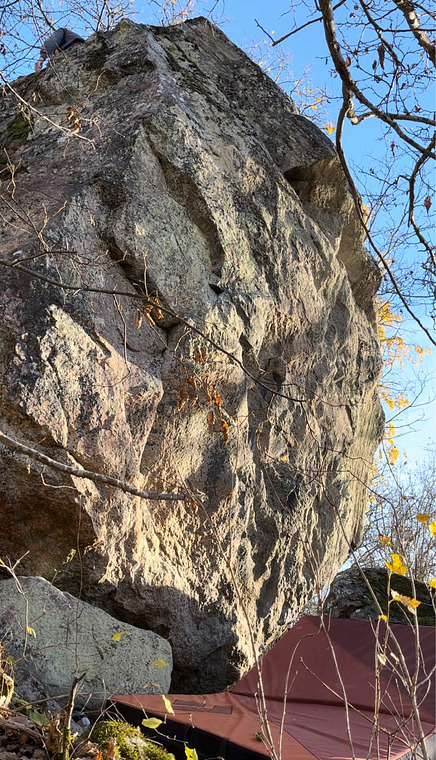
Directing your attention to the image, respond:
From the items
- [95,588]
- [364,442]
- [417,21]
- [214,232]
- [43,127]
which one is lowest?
[95,588]

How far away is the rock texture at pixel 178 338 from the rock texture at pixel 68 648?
0.68ft

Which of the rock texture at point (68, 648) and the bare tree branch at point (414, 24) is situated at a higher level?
the bare tree branch at point (414, 24)

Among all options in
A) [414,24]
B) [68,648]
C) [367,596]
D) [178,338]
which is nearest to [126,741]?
[68,648]

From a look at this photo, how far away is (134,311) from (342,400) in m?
2.61

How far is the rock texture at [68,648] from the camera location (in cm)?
355

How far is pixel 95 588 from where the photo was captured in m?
4.10

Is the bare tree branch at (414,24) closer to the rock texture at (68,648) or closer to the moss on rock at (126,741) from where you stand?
the rock texture at (68,648)

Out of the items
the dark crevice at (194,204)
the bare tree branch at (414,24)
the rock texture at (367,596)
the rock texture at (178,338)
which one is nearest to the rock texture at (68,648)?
the rock texture at (178,338)

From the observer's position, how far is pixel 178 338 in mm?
4500

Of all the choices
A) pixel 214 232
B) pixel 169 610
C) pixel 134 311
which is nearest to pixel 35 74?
pixel 214 232

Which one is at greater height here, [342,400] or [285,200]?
[285,200]

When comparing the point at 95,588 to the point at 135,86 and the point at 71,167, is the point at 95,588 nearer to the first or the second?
the point at 71,167

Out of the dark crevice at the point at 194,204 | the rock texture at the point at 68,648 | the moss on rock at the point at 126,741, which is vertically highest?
the dark crevice at the point at 194,204

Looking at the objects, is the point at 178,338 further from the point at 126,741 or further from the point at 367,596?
the point at 367,596
